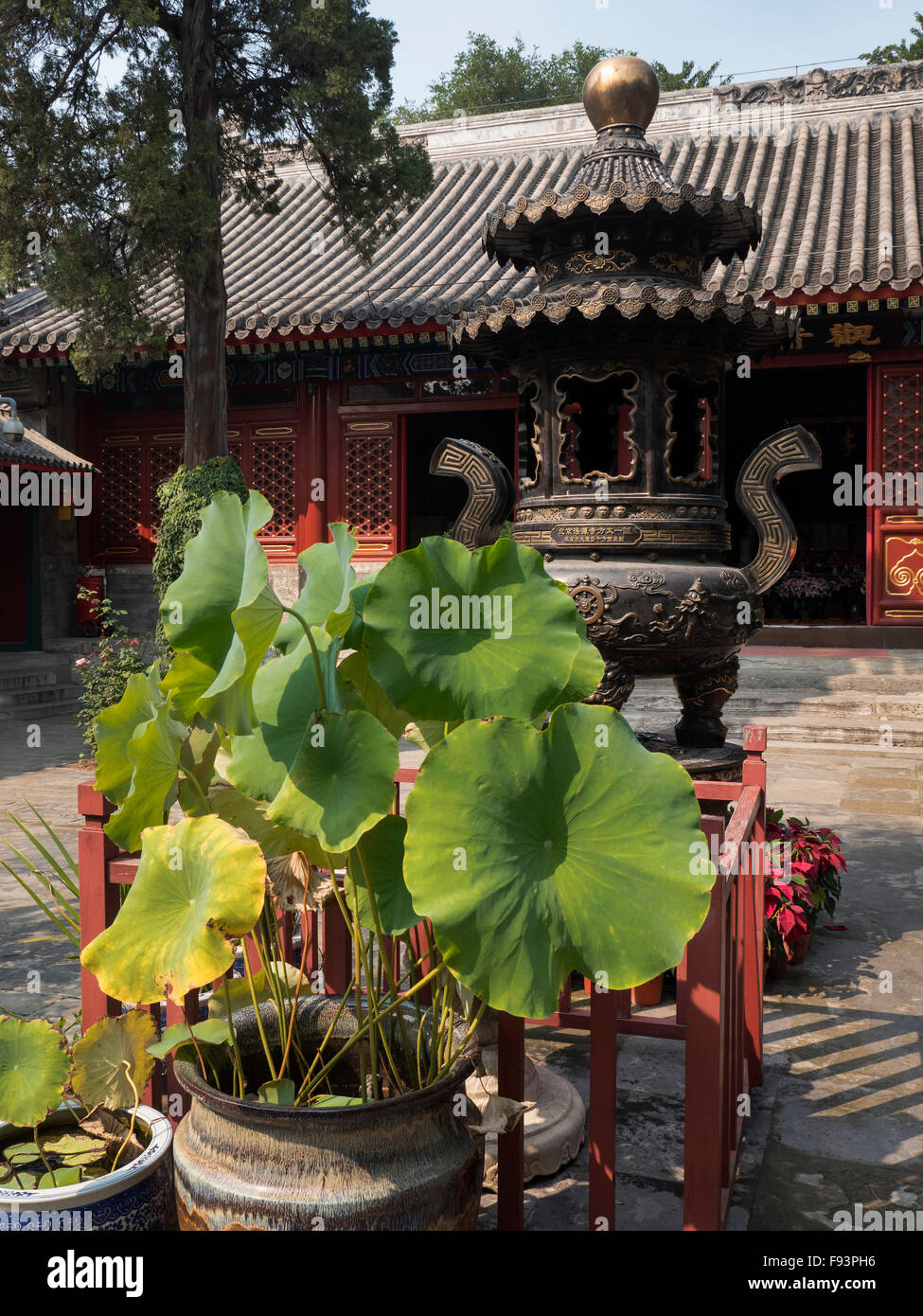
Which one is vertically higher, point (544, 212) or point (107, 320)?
point (107, 320)

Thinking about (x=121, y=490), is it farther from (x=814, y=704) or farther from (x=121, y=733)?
(x=121, y=733)

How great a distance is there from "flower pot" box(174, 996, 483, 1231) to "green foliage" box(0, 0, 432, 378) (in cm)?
633

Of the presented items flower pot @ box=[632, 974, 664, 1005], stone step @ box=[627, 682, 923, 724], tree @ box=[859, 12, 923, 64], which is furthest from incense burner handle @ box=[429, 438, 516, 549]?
tree @ box=[859, 12, 923, 64]

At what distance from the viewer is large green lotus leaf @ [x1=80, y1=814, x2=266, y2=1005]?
146cm

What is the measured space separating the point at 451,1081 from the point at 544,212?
2862mm

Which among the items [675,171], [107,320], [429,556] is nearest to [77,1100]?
[429,556]

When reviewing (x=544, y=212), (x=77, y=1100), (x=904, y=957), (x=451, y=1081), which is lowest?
(x=904, y=957)

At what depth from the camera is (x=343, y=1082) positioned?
6.11 ft

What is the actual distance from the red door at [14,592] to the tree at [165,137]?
5.54 m

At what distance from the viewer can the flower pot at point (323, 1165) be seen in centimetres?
145

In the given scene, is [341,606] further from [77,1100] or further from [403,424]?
[403,424]

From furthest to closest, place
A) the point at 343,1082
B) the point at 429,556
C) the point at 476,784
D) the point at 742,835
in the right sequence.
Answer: the point at 742,835, the point at 343,1082, the point at 429,556, the point at 476,784

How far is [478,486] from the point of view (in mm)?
3779

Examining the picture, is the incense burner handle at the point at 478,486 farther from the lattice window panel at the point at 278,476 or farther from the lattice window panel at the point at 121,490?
the lattice window panel at the point at 121,490
